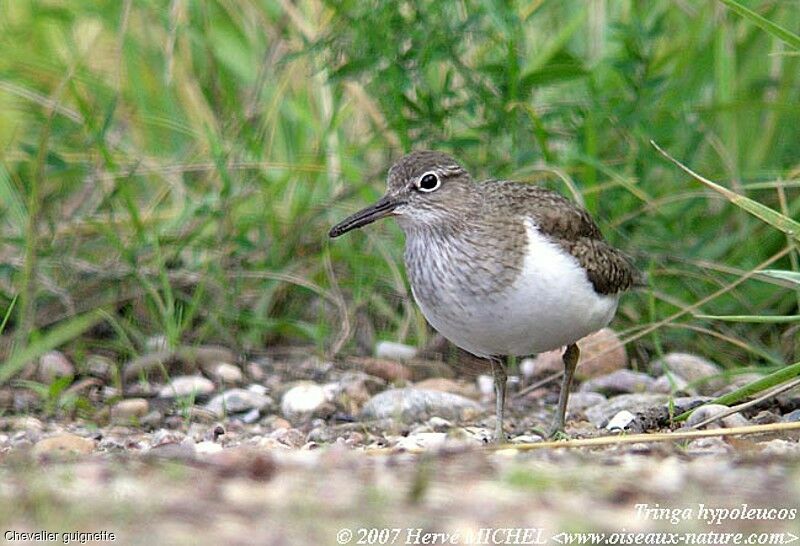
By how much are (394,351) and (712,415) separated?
2123 mm

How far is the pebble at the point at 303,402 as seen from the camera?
6.14 meters

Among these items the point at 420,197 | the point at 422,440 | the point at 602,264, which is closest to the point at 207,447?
the point at 422,440

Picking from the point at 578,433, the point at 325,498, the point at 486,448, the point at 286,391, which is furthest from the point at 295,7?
the point at 325,498

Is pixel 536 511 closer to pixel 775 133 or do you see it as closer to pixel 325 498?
pixel 325 498

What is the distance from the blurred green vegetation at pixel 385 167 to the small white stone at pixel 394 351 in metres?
0.12

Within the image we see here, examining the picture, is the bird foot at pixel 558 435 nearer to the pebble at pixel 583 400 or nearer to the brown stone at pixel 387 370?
the pebble at pixel 583 400

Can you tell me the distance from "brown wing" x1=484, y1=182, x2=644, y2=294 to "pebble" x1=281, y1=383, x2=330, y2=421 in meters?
1.28

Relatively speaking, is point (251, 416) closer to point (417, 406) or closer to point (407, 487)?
point (417, 406)

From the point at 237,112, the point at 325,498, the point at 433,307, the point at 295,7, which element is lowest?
the point at 325,498

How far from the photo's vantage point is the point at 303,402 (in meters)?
6.20

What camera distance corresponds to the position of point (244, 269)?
7.00 meters

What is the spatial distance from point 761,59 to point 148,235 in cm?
348

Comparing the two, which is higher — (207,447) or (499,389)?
(499,389)
